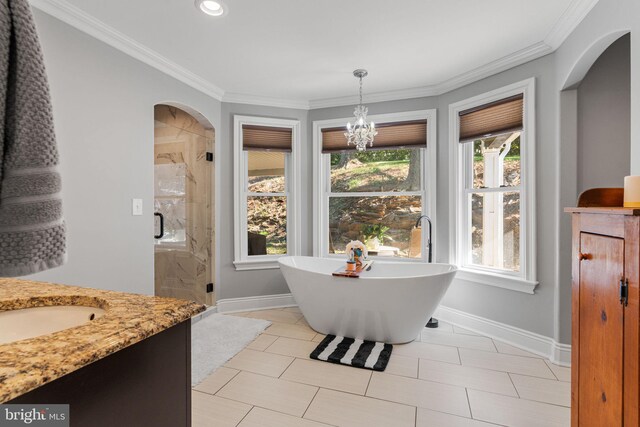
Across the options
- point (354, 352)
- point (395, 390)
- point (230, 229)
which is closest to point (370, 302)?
point (354, 352)

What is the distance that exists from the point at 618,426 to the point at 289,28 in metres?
2.63

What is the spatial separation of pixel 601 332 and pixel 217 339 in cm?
268

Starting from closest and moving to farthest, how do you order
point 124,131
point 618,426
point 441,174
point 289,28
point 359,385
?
1. point 618,426
2. point 359,385
3. point 289,28
4. point 124,131
5. point 441,174

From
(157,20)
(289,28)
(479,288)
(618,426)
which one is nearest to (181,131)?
(157,20)

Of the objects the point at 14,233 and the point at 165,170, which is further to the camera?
the point at 165,170

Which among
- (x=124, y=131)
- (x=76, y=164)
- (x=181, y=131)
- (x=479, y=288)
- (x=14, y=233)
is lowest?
(x=479, y=288)

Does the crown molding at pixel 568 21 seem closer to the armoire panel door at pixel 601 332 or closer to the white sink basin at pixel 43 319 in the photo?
the armoire panel door at pixel 601 332

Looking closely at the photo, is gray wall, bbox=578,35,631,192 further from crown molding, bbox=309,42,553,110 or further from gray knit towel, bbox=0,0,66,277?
gray knit towel, bbox=0,0,66,277

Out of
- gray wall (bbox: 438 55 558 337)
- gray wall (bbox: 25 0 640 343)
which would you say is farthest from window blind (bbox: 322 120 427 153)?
gray wall (bbox: 438 55 558 337)

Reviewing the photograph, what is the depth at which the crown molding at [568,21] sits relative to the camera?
77.5 inches

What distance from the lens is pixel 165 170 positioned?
3.41 meters

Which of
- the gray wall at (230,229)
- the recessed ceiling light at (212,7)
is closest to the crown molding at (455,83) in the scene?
the gray wall at (230,229)

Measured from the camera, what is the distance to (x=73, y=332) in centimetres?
71

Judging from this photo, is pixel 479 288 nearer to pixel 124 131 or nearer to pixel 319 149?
pixel 319 149
